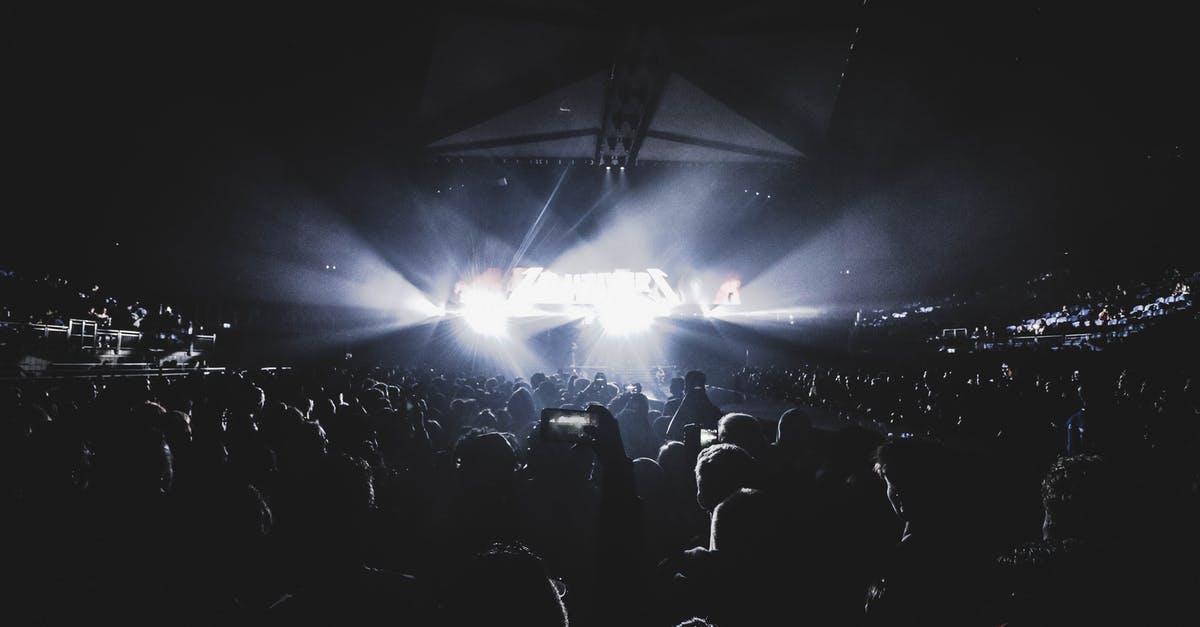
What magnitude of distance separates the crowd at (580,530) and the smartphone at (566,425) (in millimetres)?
39

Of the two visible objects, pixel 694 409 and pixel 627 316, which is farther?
pixel 627 316

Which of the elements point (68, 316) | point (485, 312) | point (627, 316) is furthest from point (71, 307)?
point (627, 316)

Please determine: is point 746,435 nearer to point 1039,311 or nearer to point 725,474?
point 725,474

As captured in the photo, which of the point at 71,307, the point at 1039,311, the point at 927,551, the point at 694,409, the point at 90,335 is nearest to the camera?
the point at 927,551

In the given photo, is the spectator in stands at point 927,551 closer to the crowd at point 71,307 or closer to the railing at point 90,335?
the railing at point 90,335

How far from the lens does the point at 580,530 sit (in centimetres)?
334

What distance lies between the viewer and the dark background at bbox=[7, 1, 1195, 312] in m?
7.39

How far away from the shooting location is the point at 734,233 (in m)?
17.0

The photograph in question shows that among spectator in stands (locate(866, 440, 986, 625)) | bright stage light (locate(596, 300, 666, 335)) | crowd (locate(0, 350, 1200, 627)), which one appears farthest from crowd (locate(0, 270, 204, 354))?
bright stage light (locate(596, 300, 666, 335))

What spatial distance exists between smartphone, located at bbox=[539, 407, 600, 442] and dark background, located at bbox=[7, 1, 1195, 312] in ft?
27.5

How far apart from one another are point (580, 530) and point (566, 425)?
6.30ft

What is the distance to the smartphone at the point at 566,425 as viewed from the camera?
1.69m

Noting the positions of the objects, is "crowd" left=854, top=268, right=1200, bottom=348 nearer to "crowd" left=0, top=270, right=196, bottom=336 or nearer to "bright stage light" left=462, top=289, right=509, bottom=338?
"bright stage light" left=462, top=289, right=509, bottom=338

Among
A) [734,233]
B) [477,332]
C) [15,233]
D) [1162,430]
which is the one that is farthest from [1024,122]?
[15,233]
